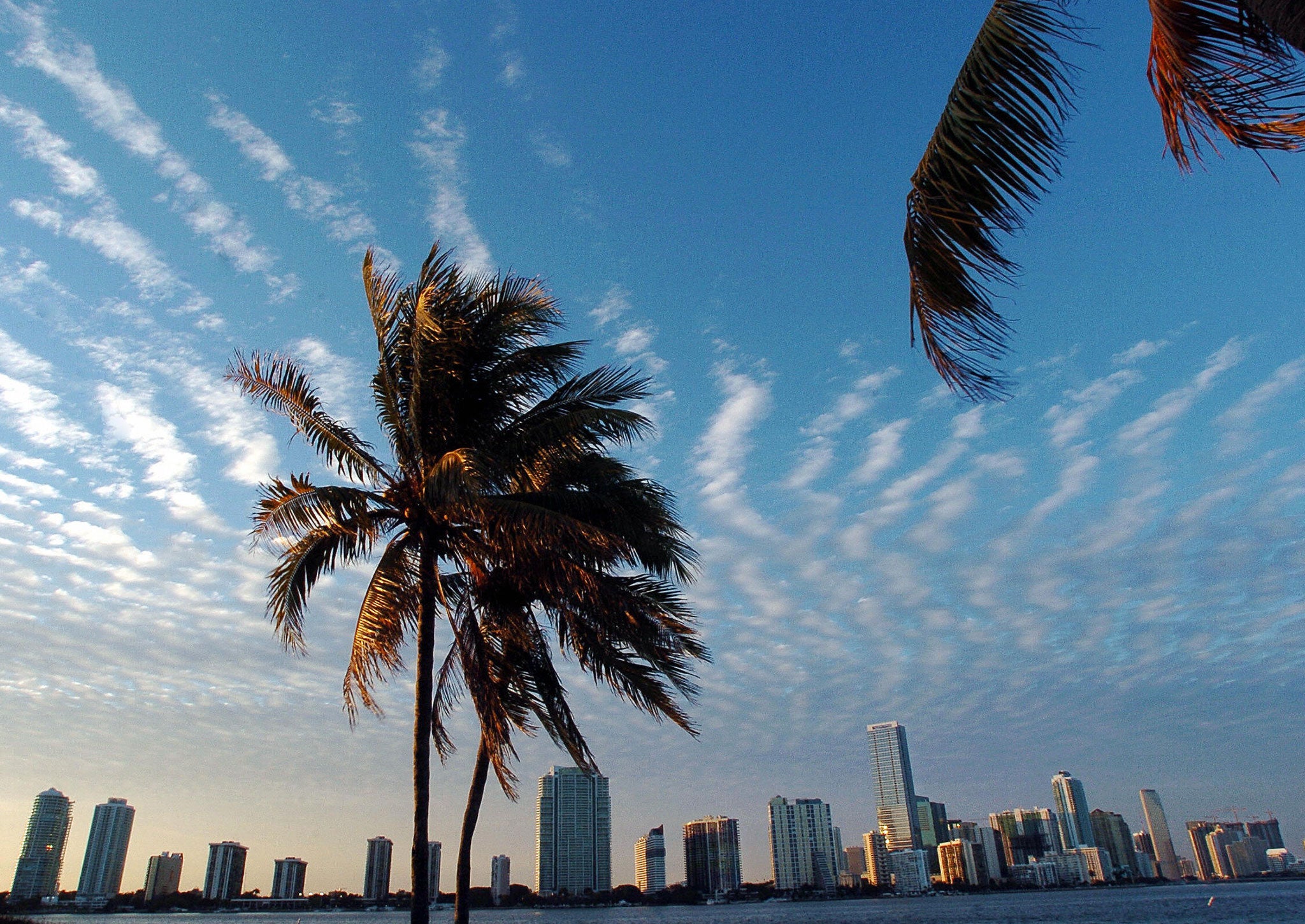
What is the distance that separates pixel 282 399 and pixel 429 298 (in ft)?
8.48

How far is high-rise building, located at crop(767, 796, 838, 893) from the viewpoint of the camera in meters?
175

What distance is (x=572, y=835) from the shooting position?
13750cm

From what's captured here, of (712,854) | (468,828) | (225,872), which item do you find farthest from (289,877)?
(468,828)

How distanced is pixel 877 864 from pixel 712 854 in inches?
2107

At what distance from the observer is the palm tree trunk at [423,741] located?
962cm

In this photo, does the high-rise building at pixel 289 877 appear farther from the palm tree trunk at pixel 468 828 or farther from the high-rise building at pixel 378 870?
the palm tree trunk at pixel 468 828

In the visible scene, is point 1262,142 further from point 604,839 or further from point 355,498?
point 604,839

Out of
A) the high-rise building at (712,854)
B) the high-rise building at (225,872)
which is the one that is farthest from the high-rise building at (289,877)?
the high-rise building at (712,854)

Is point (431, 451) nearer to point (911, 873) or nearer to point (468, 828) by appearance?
point (468, 828)

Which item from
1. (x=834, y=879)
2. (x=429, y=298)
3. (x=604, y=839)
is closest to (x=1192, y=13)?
(x=429, y=298)

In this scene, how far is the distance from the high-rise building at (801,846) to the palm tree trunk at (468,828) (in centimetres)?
17939

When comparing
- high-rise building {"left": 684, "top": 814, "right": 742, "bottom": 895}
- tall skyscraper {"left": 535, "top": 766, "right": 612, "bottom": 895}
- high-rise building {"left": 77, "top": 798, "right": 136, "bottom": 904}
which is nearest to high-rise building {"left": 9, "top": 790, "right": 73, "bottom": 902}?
high-rise building {"left": 77, "top": 798, "right": 136, "bottom": 904}

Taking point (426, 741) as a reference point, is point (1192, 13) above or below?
above

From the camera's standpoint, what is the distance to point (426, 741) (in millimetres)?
9930
